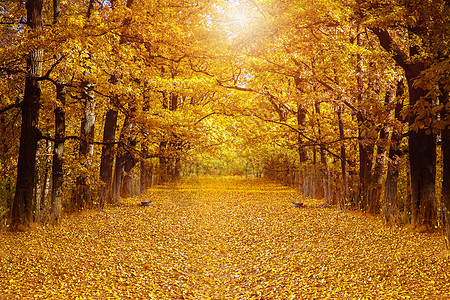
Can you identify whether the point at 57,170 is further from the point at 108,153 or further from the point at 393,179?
the point at 393,179

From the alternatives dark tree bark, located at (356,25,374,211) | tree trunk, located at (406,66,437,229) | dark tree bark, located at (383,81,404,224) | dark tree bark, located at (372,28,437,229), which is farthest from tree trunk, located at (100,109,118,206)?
tree trunk, located at (406,66,437,229)

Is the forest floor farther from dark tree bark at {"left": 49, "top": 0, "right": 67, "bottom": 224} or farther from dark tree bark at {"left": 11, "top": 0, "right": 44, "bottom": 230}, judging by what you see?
dark tree bark at {"left": 11, "top": 0, "right": 44, "bottom": 230}

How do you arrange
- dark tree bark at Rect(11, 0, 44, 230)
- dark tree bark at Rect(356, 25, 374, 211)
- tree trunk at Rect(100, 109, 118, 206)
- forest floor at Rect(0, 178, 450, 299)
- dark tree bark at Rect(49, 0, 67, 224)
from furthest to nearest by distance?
tree trunk at Rect(100, 109, 118, 206) → dark tree bark at Rect(356, 25, 374, 211) → dark tree bark at Rect(49, 0, 67, 224) → dark tree bark at Rect(11, 0, 44, 230) → forest floor at Rect(0, 178, 450, 299)

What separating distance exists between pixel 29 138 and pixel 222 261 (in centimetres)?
659

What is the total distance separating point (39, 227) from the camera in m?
11.3

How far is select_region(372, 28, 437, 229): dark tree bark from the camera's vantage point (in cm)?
1058

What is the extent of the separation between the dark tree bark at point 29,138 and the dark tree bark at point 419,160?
32.0ft

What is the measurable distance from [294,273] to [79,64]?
350 inches

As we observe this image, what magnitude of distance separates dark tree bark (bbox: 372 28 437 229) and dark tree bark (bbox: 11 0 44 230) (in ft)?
32.0

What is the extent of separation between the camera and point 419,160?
10.9m

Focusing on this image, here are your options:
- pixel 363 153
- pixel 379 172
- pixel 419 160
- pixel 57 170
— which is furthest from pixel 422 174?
pixel 57 170

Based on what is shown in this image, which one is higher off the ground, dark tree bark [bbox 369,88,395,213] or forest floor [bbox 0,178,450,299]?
dark tree bark [bbox 369,88,395,213]

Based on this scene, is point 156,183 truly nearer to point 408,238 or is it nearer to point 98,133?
point 98,133

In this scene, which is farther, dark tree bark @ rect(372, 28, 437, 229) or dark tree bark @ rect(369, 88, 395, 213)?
dark tree bark @ rect(369, 88, 395, 213)
